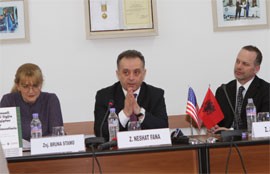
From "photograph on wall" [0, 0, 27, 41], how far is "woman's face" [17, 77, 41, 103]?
0.90 metres

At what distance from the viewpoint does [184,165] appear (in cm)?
263

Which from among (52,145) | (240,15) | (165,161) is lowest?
(165,161)

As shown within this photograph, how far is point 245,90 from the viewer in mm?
3984

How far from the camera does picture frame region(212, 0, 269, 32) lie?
4.59 meters

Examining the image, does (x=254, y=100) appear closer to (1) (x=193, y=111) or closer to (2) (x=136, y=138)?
(1) (x=193, y=111)

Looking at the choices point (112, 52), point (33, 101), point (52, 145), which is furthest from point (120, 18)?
point (52, 145)

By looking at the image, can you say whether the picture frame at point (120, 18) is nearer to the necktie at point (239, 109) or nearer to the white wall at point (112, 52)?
the white wall at point (112, 52)

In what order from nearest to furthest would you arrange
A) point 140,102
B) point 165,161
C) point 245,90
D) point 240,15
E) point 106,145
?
point 165,161, point 106,145, point 140,102, point 245,90, point 240,15

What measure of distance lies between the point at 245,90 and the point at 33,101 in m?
1.66

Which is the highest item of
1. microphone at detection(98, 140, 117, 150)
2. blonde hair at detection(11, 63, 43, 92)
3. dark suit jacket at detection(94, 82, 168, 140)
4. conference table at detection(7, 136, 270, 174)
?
blonde hair at detection(11, 63, 43, 92)

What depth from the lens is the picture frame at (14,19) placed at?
448 cm

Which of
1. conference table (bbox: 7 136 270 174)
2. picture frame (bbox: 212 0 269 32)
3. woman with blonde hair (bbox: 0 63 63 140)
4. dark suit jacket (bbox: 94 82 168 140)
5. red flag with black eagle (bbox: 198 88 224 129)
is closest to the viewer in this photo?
conference table (bbox: 7 136 270 174)

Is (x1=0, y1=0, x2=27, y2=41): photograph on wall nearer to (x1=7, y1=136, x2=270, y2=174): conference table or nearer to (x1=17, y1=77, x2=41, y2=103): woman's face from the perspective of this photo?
(x1=17, y1=77, x2=41, y2=103): woman's face

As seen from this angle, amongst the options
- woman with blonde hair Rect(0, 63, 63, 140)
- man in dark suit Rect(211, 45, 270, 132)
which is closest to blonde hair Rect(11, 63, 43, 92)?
woman with blonde hair Rect(0, 63, 63, 140)
